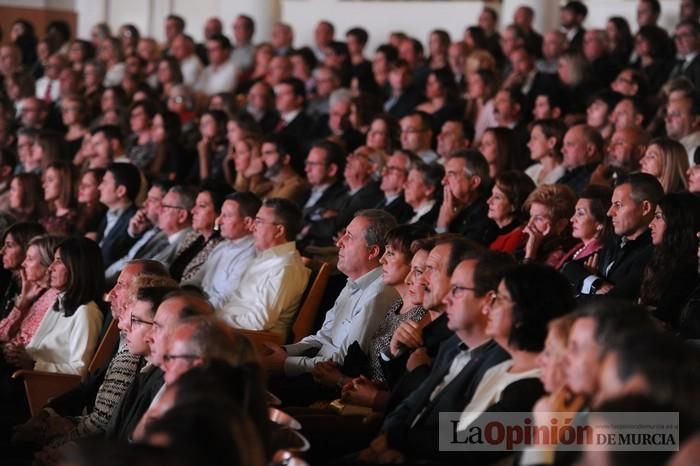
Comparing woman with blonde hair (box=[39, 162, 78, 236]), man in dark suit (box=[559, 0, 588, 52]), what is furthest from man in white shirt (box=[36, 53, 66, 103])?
man in dark suit (box=[559, 0, 588, 52])

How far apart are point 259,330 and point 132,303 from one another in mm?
1167

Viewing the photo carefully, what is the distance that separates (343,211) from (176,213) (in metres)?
1.04

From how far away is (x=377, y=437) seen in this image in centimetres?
409

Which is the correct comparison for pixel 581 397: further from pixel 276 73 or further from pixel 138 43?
pixel 138 43

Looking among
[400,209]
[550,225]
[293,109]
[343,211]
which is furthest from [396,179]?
[293,109]

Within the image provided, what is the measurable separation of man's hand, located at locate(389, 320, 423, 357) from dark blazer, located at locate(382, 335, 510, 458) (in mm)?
404

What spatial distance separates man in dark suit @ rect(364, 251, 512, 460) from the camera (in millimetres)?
3850

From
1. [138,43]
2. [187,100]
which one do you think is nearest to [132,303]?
[187,100]

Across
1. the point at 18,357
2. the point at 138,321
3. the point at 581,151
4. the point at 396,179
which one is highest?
the point at 581,151

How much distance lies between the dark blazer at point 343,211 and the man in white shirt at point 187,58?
164 inches

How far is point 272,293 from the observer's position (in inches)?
230

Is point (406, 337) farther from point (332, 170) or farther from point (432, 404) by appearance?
point (332, 170)

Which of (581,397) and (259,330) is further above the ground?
(581,397)

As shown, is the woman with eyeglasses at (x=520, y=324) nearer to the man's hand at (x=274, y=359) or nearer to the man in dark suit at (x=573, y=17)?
the man's hand at (x=274, y=359)
